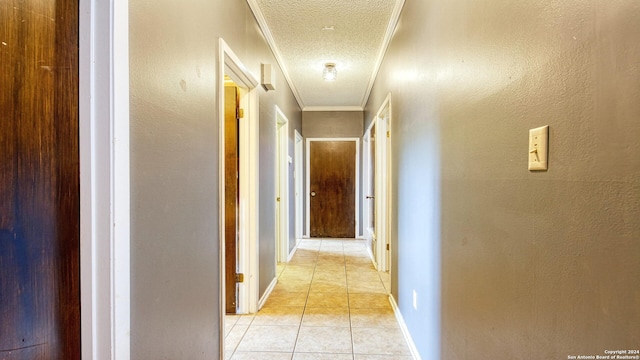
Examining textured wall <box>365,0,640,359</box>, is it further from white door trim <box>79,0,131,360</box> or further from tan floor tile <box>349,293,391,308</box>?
white door trim <box>79,0,131,360</box>

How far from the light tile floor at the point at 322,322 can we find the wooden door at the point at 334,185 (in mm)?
1985

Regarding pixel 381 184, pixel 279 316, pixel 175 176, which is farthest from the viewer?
pixel 381 184

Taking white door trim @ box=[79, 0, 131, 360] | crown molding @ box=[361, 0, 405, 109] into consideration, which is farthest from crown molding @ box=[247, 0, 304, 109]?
white door trim @ box=[79, 0, 131, 360]

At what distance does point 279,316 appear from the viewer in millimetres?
2533

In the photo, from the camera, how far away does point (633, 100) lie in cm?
56

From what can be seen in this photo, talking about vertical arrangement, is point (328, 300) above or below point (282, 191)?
below

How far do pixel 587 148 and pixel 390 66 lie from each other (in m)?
2.37

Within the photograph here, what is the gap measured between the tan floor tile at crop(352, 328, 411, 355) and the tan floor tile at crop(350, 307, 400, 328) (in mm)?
80

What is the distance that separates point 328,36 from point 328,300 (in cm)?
247

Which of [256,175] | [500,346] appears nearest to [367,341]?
[500,346]

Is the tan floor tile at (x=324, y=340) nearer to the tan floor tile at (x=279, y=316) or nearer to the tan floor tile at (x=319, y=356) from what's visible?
the tan floor tile at (x=319, y=356)

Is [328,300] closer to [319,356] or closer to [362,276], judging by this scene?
[362,276]

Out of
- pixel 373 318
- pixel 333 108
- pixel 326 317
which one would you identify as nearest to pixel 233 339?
pixel 326 317

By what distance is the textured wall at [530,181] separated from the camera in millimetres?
A: 592
